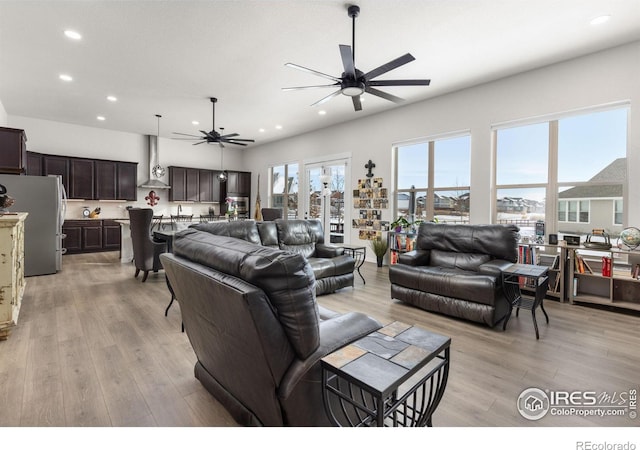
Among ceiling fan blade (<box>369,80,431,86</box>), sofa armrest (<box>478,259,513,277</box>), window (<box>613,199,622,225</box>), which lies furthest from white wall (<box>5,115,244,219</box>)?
window (<box>613,199,622,225</box>)

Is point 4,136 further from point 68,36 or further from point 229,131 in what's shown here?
point 229,131

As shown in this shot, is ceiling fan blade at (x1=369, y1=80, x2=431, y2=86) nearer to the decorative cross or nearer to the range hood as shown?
the decorative cross

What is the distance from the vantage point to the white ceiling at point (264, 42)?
3139 millimetres

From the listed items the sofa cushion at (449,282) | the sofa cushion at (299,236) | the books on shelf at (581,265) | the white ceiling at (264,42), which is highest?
the white ceiling at (264,42)

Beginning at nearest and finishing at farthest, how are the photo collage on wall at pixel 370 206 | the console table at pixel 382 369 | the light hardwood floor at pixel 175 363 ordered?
the console table at pixel 382 369 < the light hardwood floor at pixel 175 363 < the photo collage on wall at pixel 370 206

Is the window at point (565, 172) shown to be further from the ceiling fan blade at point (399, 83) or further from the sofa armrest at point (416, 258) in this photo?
the ceiling fan blade at point (399, 83)

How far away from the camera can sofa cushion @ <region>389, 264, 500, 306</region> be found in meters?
3.07

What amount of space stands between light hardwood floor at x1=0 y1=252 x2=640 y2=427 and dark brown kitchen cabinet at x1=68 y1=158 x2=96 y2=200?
4.32 meters

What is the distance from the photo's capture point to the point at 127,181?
8.20 metres

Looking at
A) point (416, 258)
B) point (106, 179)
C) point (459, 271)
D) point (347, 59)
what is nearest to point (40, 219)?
point (106, 179)

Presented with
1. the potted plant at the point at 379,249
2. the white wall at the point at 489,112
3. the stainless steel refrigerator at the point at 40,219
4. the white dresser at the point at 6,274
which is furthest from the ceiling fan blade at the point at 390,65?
the stainless steel refrigerator at the point at 40,219

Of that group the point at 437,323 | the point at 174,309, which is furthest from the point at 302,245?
the point at 437,323

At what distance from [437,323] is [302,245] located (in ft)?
7.46

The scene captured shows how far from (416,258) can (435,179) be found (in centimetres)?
245
